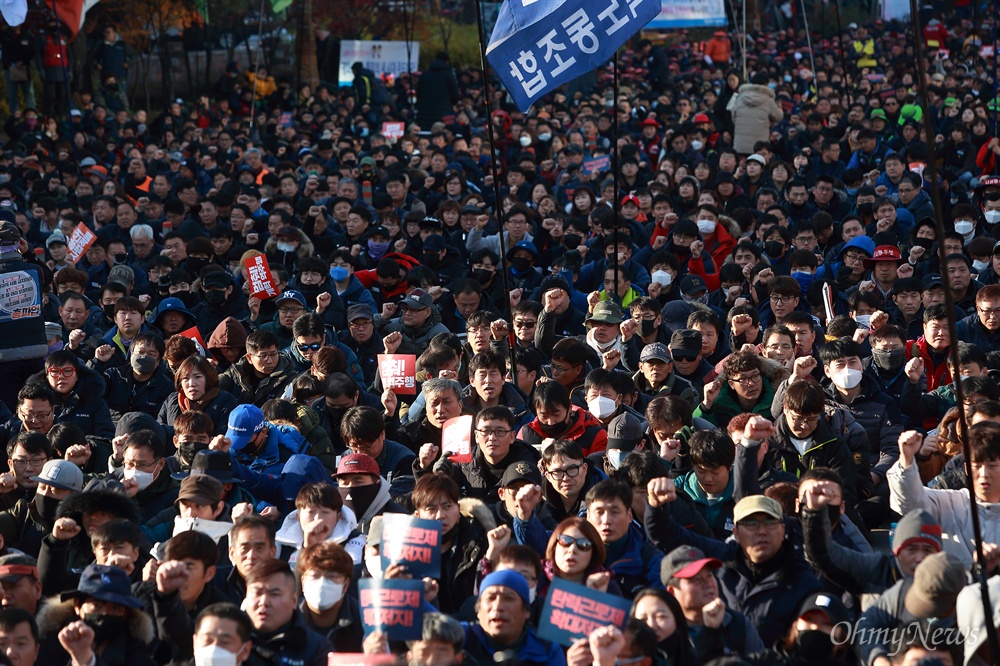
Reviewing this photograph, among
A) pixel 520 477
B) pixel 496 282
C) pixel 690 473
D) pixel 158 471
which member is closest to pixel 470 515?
pixel 520 477

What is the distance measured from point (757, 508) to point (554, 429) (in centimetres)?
188

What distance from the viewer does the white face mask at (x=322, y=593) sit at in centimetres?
554

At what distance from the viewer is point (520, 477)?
6.39 metres

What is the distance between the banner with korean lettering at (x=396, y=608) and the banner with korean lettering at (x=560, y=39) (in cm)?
420

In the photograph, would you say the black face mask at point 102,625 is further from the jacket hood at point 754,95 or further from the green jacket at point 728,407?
the jacket hood at point 754,95

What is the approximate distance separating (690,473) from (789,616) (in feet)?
4.57

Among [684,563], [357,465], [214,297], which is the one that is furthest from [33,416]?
[684,563]

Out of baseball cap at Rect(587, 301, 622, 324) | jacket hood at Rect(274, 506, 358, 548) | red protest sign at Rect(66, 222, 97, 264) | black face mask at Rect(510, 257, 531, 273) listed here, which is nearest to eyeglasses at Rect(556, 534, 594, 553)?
jacket hood at Rect(274, 506, 358, 548)

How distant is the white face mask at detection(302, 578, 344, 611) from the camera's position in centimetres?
554

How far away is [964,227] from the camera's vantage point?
1248 cm

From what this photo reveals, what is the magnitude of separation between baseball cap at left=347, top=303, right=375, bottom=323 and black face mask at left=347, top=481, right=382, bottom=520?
3.58m

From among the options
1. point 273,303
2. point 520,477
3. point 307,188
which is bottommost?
point 520,477

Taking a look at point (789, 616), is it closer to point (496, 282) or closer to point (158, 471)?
point (158, 471)

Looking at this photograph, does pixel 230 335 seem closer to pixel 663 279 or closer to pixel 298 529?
pixel 663 279
